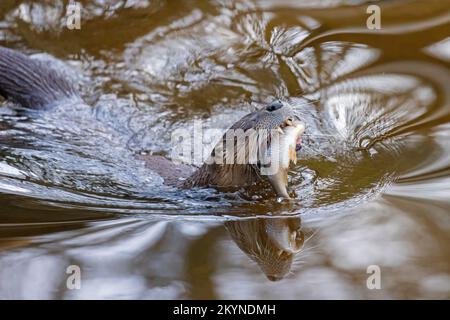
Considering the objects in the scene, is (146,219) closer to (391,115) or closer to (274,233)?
(274,233)

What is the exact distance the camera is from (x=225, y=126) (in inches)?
185

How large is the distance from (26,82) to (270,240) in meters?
2.29

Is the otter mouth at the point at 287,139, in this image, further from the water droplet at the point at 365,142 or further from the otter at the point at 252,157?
the water droplet at the point at 365,142

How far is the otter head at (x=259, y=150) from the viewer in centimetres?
316

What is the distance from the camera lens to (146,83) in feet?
17.0

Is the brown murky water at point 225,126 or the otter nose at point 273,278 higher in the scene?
the brown murky water at point 225,126

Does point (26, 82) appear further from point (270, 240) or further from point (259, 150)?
point (270, 240)

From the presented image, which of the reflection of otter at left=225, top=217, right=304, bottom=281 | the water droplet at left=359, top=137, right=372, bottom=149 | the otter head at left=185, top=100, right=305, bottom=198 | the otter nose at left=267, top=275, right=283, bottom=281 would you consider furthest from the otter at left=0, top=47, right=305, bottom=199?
the water droplet at left=359, top=137, right=372, bottom=149

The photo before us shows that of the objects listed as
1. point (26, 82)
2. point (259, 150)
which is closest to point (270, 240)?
point (259, 150)

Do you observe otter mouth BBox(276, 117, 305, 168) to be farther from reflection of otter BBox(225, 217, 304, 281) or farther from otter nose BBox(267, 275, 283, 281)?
otter nose BBox(267, 275, 283, 281)

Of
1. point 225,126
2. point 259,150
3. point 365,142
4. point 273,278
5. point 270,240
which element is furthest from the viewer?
point 225,126

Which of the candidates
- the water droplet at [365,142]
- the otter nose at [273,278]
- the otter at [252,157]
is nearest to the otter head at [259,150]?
the otter at [252,157]

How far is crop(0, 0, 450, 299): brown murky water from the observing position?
2797 millimetres

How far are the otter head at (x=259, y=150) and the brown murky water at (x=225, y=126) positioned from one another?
0.10m
